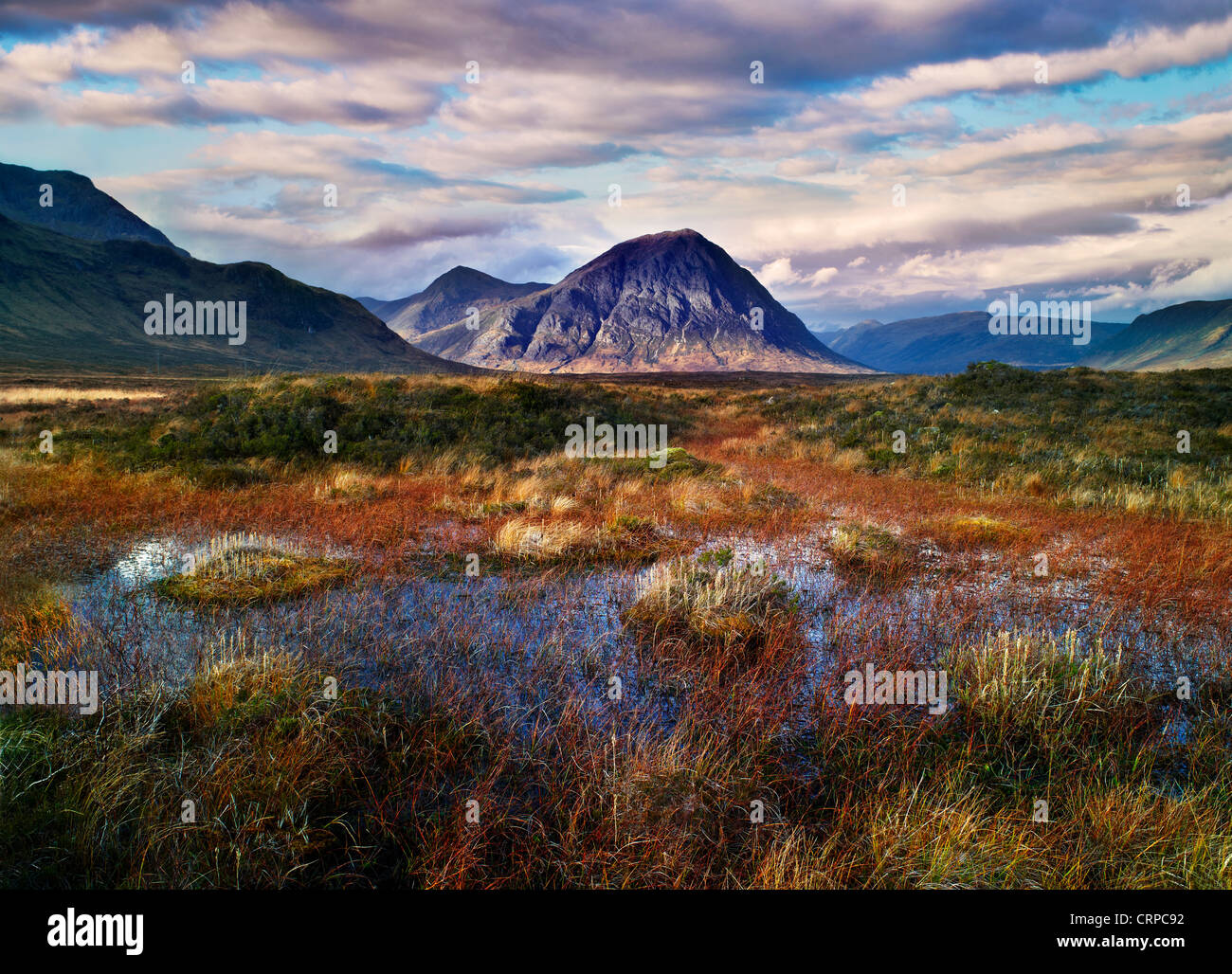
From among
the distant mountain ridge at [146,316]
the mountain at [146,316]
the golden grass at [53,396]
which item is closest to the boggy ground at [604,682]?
the golden grass at [53,396]

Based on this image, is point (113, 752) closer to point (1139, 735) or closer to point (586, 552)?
point (586, 552)

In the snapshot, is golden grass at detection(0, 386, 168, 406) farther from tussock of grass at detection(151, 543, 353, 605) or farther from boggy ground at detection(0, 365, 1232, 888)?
tussock of grass at detection(151, 543, 353, 605)

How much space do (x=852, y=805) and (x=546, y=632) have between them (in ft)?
10.4

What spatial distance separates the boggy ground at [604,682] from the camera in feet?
9.99

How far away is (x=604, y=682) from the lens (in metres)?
Answer: 4.93

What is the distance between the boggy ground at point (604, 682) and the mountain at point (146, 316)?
3697 inches

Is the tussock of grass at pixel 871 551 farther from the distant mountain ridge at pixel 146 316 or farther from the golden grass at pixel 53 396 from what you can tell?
the distant mountain ridge at pixel 146 316

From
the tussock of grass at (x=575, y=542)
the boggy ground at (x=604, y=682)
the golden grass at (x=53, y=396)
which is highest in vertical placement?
the golden grass at (x=53, y=396)

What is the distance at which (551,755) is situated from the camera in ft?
12.8

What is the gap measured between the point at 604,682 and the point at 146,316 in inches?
7117

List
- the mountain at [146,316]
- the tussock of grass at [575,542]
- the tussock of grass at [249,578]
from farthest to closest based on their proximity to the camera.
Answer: the mountain at [146,316], the tussock of grass at [575,542], the tussock of grass at [249,578]

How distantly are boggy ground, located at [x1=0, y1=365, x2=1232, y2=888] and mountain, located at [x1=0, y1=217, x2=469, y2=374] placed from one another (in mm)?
93895

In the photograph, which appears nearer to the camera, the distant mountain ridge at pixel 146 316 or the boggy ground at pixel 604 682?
the boggy ground at pixel 604 682

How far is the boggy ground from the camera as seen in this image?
3045mm
